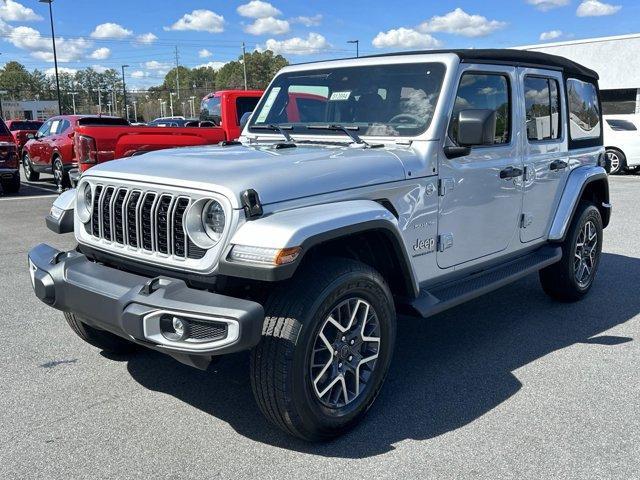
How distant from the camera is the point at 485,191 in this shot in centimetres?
416

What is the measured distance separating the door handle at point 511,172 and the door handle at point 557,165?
0.58 m

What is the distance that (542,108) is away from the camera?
4859 mm

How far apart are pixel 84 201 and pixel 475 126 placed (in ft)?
7.82

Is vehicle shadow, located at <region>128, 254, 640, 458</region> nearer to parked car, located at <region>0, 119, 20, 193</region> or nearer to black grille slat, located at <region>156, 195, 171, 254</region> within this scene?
black grille slat, located at <region>156, 195, 171, 254</region>

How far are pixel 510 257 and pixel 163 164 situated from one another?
2716 millimetres

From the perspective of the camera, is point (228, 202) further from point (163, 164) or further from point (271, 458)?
point (271, 458)

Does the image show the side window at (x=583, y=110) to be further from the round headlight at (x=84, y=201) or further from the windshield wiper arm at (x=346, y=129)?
the round headlight at (x=84, y=201)

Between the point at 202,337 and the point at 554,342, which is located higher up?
the point at 202,337

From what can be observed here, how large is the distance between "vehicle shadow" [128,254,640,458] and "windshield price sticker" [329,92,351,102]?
1.83 metres

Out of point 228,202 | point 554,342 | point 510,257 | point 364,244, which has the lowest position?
point 554,342

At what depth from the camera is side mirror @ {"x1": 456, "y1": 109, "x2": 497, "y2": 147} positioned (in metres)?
3.60

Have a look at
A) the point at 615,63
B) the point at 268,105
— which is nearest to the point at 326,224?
the point at 268,105

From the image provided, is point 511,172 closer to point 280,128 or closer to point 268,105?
point 280,128

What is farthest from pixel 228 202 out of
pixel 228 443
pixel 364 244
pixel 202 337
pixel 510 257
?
pixel 510 257
